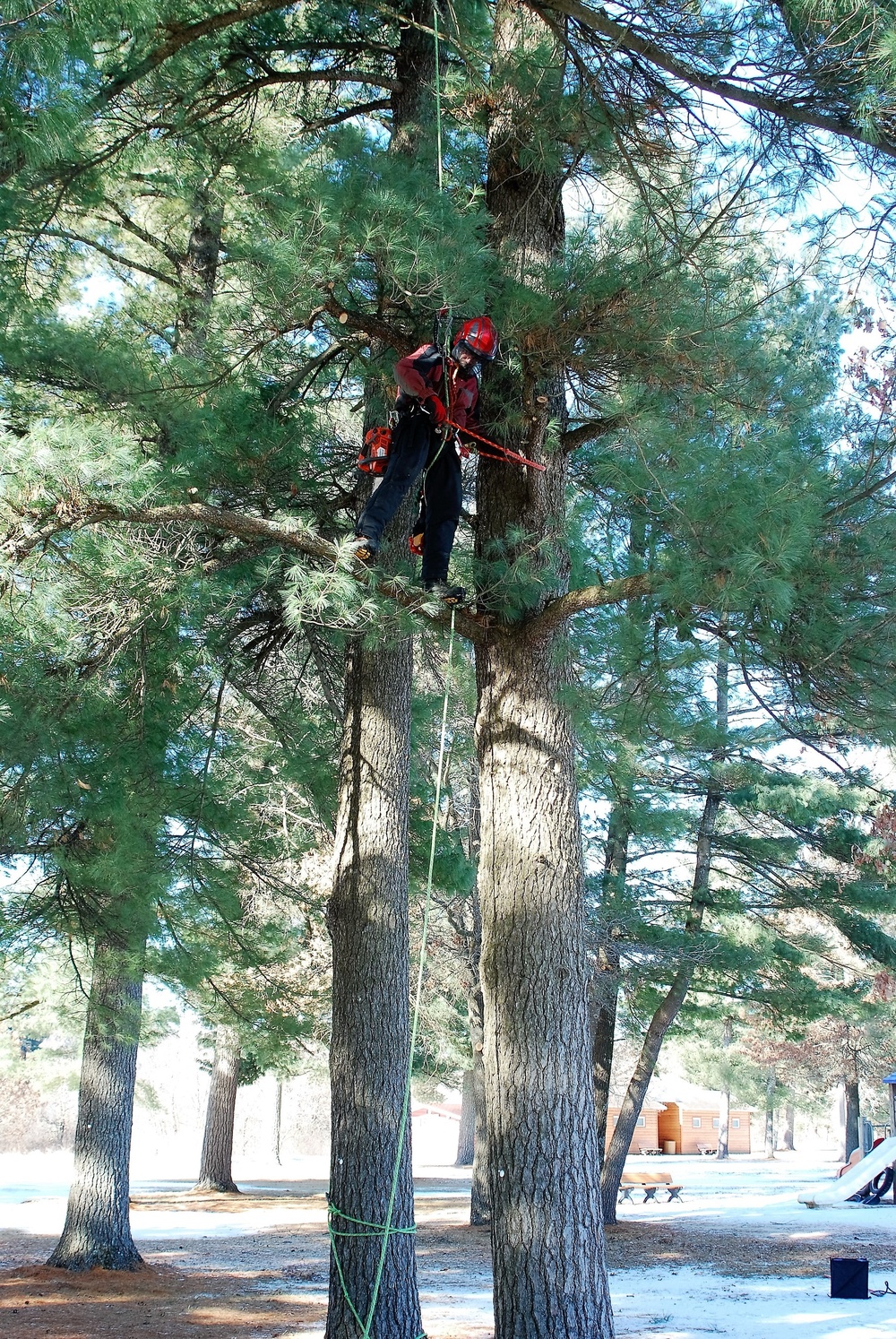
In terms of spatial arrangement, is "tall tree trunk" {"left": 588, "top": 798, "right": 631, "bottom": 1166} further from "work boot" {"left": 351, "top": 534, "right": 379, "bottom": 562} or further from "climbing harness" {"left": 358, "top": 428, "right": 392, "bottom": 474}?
"work boot" {"left": 351, "top": 534, "right": 379, "bottom": 562}

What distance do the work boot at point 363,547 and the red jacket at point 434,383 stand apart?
26.0 inches

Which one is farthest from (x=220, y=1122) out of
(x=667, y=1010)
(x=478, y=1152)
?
(x=667, y=1010)

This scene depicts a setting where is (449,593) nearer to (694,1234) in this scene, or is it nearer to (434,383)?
(434,383)

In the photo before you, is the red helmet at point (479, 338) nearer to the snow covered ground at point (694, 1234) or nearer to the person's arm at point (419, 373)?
the person's arm at point (419, 373)

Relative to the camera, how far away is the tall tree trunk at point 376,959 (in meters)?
5.88

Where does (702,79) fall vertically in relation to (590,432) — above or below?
above

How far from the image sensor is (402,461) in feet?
16.7

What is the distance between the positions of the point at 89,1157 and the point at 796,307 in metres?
10.4

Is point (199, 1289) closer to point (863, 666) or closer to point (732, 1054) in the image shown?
point (863, 666)

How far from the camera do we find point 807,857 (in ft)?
46.2

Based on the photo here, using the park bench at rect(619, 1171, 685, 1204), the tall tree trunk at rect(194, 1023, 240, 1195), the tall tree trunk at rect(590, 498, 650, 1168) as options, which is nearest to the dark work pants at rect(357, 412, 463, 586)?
the tall tree trunk at rect(590, 498, 650, 1168)

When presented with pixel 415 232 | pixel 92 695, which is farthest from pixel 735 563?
pixel 92 695

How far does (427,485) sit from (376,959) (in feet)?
9.27

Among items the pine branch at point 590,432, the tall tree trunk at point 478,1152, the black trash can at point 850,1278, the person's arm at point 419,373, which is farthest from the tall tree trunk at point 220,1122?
the person's arm at point 419,373
